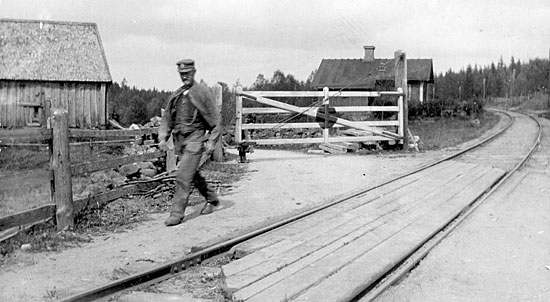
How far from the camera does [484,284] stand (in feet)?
18.4

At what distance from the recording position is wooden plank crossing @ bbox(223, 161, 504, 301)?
5.22 metres

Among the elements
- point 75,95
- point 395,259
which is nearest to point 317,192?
point 395,259

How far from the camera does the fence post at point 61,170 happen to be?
731 cm

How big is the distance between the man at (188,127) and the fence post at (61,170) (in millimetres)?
1226

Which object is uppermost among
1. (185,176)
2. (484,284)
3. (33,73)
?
(33,73)

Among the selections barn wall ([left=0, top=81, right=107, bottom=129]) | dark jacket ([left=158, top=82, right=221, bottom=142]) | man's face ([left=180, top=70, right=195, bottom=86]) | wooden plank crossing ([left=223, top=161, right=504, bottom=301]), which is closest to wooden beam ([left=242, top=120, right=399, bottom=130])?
wooden plank crossing ([left=223, top=161, right=504, bottom=301])

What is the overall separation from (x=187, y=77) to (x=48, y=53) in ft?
88.2

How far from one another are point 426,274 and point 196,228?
9.78 ft

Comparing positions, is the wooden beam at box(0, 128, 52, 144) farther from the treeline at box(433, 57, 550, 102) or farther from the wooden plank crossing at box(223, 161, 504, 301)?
the treeline at box(433, 57, 550, 102)

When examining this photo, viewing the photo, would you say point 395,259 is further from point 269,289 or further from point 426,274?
point 269,289

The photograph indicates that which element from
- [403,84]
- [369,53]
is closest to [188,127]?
[403,84]

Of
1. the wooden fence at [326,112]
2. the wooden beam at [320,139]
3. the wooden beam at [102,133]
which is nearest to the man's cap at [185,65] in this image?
the wooden beam at [102,133]

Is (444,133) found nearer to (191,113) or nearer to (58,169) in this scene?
(191,113)

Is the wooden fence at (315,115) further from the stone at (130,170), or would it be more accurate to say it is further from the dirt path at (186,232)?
the stone at (130,170)
